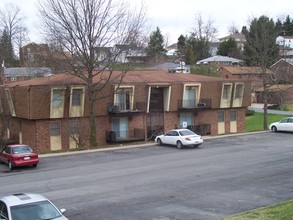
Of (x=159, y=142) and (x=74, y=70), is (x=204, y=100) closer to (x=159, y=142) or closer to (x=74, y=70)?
(x=159, y=142)

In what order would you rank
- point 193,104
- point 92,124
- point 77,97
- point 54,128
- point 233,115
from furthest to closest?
point 233,115 < point 193,104 < point 77,97 < point 54,128 < point 92,124

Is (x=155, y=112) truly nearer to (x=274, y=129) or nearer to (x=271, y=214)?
(x=274, y=129)

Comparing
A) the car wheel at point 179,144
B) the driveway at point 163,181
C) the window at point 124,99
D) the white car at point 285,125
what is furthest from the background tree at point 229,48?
the driveway at point 163,181

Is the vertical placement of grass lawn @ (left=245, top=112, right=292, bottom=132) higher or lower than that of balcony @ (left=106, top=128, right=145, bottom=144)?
lower

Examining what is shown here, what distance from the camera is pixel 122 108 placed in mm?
40750

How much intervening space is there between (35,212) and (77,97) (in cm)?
2753

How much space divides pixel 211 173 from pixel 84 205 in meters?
7.79

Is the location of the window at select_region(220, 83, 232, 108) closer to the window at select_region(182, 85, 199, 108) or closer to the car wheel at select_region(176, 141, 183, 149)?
the window at select_region(182, 85, 199, 108)

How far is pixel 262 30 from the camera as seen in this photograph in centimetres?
4962

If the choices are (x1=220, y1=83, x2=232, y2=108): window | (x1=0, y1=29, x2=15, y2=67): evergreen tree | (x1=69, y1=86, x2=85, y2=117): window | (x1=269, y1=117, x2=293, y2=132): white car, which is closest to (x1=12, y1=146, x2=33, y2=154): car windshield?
(x1=69, y1=86, x2=85, y2=117): window

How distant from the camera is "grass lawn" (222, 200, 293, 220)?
12391mm

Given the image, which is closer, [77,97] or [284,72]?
[77,97]

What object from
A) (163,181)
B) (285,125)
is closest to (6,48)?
(285,125)

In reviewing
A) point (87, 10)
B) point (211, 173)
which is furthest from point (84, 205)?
point (87, 10)
